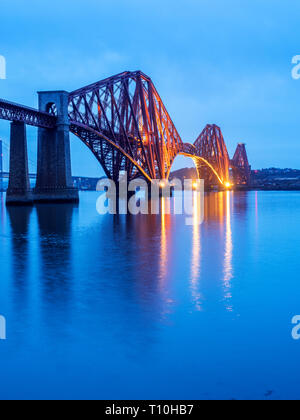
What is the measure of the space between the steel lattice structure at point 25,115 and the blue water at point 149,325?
1275 inches

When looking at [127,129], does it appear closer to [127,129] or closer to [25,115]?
[127,129]

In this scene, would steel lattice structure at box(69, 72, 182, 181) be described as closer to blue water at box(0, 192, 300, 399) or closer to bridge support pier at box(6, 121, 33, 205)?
bridge support pier at box(6, 121, 33, 205)

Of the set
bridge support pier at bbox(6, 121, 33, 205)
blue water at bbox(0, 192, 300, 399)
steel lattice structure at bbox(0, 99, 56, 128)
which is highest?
steel lattice structure at bbox(0, 99, 56, 128)

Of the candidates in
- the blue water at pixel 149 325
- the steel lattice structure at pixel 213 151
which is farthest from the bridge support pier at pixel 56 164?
the steel lattice structure at pixel 213 151

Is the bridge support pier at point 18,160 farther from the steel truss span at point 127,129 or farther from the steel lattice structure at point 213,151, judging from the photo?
the steel lattice structure at point 213,151

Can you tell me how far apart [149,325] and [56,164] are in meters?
48.4

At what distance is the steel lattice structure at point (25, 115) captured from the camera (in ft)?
148

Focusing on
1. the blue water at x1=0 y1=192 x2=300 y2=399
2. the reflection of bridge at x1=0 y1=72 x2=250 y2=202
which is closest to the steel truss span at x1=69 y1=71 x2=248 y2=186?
the reflection of bridge at x1=0 y1=72 x2=250 y2=202

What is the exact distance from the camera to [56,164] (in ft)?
178

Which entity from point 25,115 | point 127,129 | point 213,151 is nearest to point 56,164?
point 25,115

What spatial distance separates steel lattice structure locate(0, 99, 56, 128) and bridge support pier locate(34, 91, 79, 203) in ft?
4.19

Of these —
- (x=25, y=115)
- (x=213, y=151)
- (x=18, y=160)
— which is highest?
(x=213, y=151)

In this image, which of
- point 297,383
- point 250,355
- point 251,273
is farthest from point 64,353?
point 251,273

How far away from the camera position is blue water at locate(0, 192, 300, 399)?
5625 mm
